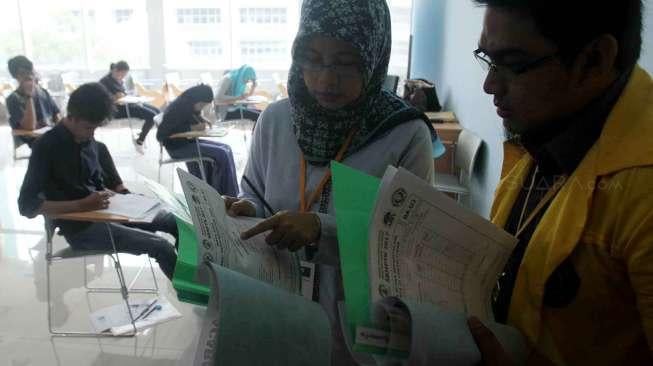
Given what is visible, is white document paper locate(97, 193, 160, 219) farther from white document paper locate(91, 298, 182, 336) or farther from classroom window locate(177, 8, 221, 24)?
classroom window locate(177, 8, 221, 24)

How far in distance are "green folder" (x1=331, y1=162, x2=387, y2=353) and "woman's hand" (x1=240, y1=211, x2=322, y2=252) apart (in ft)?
0.56

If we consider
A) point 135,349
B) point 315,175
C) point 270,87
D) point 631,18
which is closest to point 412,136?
point 315,175

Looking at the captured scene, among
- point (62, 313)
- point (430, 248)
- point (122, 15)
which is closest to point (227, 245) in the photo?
point (430, 248)

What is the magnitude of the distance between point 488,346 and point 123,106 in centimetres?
694

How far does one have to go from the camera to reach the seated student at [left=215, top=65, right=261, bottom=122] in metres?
6.65

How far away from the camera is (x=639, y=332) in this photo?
1.95ft

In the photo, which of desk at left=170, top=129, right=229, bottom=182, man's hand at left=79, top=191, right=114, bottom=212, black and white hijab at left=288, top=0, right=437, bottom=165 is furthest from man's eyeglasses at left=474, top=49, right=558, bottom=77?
desk at left=170, top=129, right=229, bottom=182

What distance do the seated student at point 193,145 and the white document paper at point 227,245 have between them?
130 inches

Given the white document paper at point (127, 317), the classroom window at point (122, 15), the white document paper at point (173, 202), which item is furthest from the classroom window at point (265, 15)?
the white document paper at point (173, 202)

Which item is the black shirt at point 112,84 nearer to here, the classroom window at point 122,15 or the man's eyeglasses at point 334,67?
the classroom window at point 122,15

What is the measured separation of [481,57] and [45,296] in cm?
273

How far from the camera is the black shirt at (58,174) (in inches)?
84.7

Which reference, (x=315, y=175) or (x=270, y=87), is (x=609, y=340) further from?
(x=270, y=87)

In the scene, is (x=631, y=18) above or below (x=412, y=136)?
above
